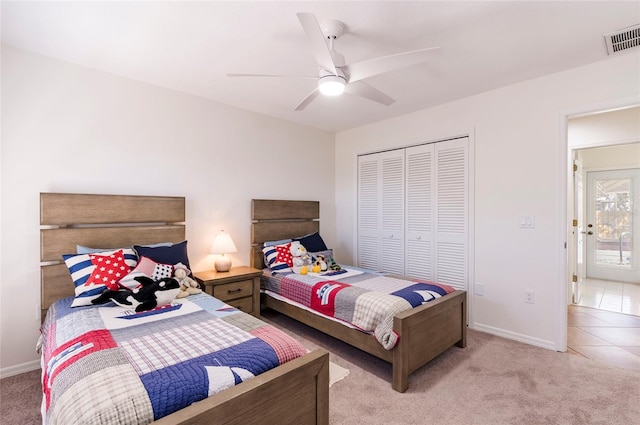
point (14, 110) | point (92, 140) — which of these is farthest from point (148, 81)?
point (14, 110)

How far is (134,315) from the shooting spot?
196 cm

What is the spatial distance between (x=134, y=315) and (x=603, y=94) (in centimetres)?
395

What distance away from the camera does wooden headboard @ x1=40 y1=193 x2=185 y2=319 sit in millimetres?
2385

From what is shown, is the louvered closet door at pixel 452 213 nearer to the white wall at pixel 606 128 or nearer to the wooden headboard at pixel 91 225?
the white wall at pixel 606 128

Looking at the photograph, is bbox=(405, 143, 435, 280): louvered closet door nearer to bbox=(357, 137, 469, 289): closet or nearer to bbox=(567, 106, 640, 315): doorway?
bbox=(357, 137, 469, 289): closet

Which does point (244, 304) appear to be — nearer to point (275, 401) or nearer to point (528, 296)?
point (275, 401)

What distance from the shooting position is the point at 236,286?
3111mm

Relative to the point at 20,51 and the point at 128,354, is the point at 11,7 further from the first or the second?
the point at 128,354

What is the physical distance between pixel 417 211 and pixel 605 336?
221cm

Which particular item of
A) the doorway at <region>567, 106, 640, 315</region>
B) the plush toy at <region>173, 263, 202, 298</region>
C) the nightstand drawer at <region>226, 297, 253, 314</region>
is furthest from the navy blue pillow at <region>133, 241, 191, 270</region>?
the doorway at <region>567, 106, 640, 315</region>

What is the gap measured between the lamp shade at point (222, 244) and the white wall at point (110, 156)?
176mm

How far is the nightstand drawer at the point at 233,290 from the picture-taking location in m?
2.99

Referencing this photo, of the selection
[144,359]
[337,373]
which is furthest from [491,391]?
[144,359]

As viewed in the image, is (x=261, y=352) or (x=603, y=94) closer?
(x=261, y=352)
